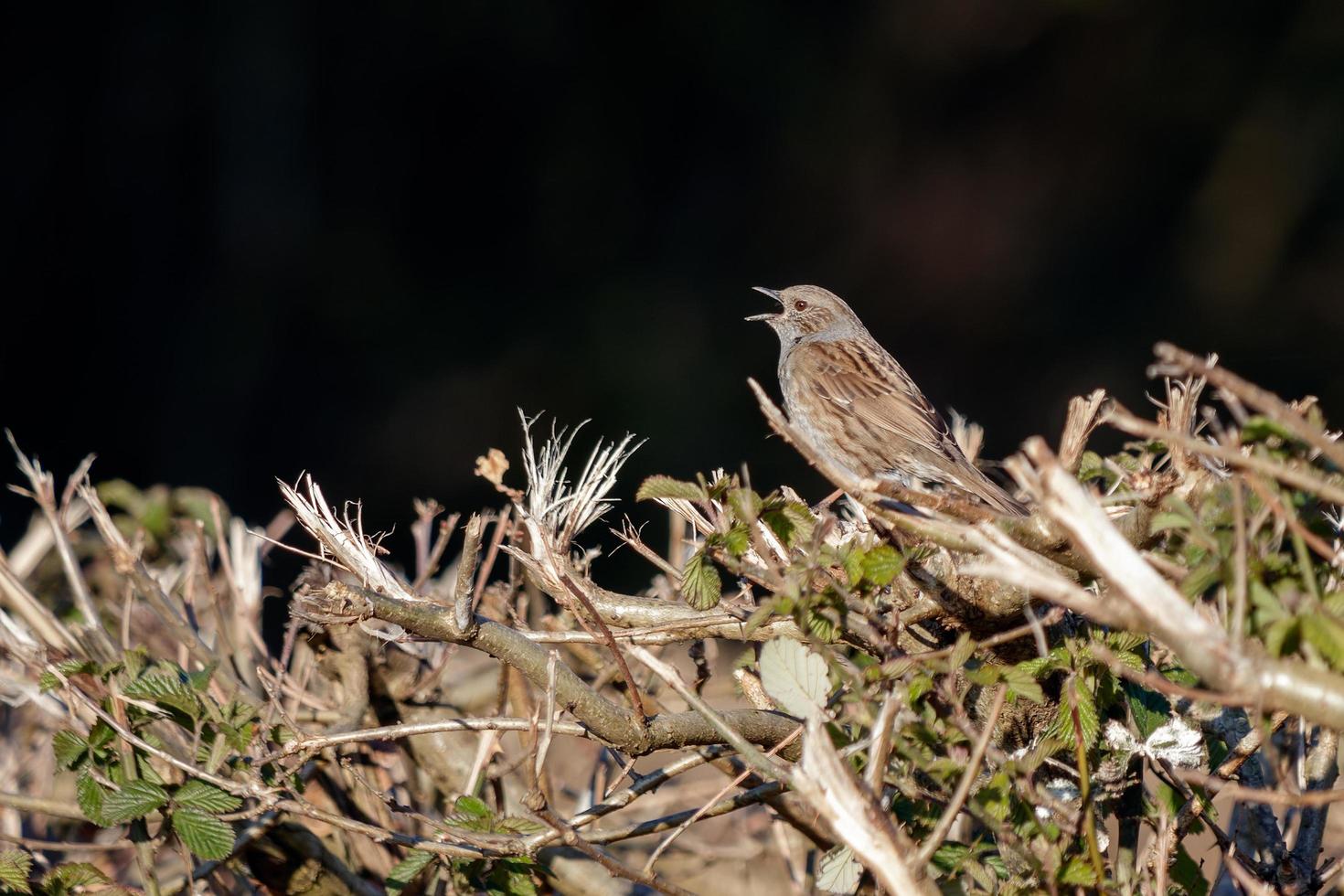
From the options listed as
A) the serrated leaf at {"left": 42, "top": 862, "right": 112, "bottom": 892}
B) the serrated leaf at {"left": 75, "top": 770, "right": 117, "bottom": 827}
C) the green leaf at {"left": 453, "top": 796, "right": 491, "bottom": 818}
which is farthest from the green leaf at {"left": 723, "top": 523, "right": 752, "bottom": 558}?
the serrated leaf at {"left": 42, "top": 862, "right": 112, "bottom": 892}

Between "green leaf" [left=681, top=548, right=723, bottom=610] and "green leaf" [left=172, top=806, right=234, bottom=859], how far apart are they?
0.57 meters

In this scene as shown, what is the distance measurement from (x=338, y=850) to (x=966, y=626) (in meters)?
0.91

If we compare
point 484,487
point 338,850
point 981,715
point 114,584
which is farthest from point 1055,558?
point 484,487

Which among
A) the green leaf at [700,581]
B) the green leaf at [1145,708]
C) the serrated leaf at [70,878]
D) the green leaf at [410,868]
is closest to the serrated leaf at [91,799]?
the serrated leaf at [70,878]

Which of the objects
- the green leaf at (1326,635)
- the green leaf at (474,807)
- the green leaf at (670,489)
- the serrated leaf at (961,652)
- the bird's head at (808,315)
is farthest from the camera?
the bird's head at (808,315)

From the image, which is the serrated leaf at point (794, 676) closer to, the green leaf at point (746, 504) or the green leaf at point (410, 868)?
the green leaf at point (746, 504)

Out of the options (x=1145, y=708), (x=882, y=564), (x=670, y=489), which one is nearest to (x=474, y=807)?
(x=670, y=489)

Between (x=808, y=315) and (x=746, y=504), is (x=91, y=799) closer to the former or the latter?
(x=746, y=504)

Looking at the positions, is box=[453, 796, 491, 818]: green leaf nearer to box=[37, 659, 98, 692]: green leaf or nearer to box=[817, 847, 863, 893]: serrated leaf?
box=[817, 847, 863, 893]: serrated leaf

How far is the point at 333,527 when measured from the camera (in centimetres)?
126

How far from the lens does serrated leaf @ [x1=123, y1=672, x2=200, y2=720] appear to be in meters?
1.40

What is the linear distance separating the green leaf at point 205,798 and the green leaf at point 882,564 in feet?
2.43

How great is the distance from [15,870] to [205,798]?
28 centimetres

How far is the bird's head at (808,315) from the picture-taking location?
330 centimetres
